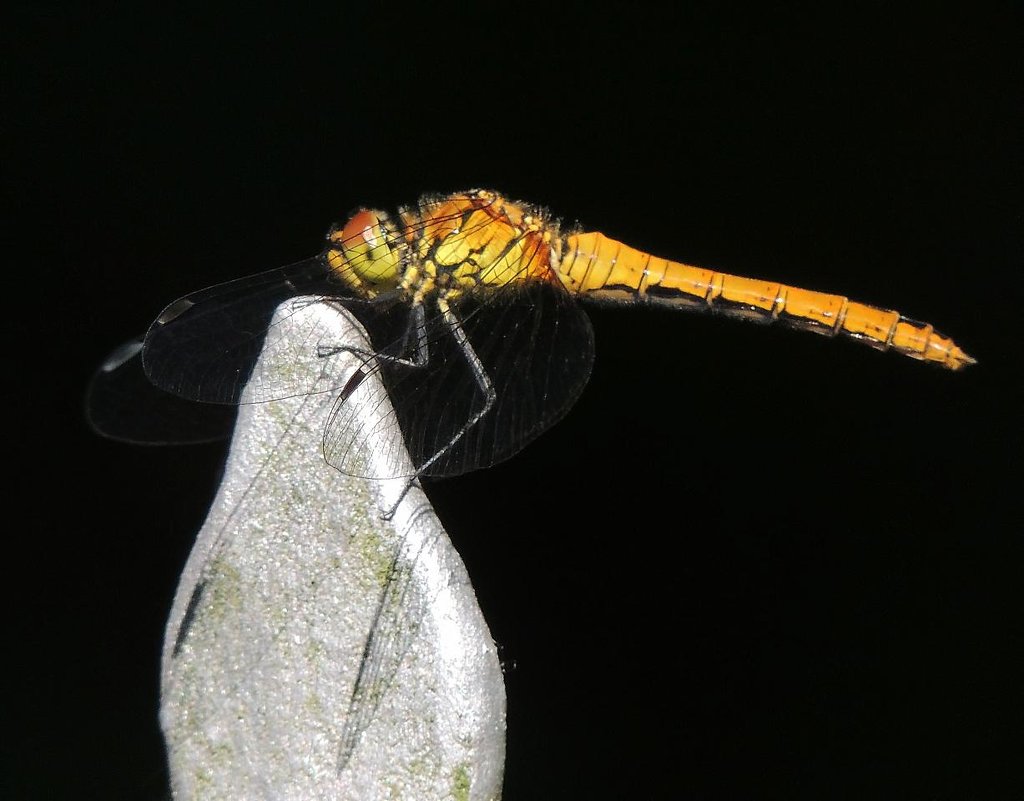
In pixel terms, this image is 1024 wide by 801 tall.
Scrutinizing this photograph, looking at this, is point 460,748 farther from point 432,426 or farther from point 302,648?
point 432,426

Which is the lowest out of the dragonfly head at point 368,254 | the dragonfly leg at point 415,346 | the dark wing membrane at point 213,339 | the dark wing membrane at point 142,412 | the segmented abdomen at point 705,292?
the dark wing membrane at point 142,412

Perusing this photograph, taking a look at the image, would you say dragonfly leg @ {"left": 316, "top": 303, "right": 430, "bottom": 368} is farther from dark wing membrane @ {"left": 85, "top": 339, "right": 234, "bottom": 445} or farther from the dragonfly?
dark wing membrane @ {"left": 85, "top": 339, "right": 234, "bottom": 445}

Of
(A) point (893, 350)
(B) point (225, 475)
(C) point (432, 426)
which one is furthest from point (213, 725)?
(A) point (893, 350)

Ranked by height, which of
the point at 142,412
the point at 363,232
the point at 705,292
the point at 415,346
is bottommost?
the point at 142,412

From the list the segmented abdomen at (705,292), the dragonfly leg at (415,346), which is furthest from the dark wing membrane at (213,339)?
the segmented abdomen at (705,292)

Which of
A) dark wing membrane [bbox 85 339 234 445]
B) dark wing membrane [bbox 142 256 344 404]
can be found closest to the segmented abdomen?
dark wing membrane [bbox 142 256 344 404]

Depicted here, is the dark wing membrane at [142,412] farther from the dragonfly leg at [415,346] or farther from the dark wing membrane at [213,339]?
the dragonfly leg at [415,346]

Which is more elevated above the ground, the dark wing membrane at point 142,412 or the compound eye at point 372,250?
the compound eye at point 372,250

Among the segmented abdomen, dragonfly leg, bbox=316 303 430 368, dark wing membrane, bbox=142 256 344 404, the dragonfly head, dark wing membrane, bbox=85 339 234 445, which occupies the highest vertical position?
the segmented abdomen

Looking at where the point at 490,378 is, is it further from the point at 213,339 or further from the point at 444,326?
the point at 213,339

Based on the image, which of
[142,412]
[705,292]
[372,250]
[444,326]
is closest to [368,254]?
[372,250]
